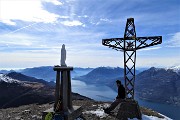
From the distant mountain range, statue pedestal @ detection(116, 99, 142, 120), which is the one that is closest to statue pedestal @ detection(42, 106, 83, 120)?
statue pedestal @ detection(116, 99, 142, 120)

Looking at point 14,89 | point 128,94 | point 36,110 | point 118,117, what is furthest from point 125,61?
point 14,89

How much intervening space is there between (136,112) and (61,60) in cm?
827

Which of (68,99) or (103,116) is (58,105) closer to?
(68,99)

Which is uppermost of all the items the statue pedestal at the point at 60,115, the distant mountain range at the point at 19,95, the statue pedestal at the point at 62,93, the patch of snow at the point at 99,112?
the statue pedestal at the point at 62,93

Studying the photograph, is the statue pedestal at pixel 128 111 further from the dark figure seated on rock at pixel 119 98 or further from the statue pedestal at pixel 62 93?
the statue pedestal at pixel 62 93

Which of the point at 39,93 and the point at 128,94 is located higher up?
the point at 128,94

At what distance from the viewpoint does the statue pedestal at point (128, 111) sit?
2211 centimetres

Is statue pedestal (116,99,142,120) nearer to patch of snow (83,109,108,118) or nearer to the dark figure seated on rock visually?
the dark figure seated on rock

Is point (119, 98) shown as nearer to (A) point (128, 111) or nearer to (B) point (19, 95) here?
(A) point (128, 111)

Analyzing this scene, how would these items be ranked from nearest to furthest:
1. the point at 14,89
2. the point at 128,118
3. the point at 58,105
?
the point at 58,105 → the point at 128,118 → the point at 14,89

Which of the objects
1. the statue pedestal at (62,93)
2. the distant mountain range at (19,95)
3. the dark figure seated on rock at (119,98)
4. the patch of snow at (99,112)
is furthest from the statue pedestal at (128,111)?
the distant mountain range at (19,95)

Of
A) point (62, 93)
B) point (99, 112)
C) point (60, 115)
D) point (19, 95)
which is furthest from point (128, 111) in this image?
point (19, 95)

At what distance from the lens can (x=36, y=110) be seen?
2567 cm

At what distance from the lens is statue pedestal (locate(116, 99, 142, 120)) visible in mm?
22109
